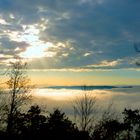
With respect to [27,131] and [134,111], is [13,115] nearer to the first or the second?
[27,131]

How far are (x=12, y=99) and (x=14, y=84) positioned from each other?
1.98 m

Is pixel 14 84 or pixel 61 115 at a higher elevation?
pixel 14 84

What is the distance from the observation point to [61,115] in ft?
178

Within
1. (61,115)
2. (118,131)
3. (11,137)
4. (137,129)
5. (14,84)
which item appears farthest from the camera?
(137,129)

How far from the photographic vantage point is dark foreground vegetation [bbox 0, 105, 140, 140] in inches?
1610

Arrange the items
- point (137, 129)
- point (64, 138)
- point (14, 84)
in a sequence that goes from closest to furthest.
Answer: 1. point (64, 138)
2. point (14, 84)
3. point (137, 129)

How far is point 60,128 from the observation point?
45062 mm

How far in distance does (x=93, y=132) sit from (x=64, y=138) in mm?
7649

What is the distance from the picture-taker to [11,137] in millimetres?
38156

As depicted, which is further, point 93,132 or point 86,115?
point 86,115

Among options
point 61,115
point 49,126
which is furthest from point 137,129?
point 49,126

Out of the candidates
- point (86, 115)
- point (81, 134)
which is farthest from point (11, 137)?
point (86, 115)

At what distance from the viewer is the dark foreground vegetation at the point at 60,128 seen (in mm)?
40906

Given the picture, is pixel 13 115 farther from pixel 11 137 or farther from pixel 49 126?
pixel 11 137
